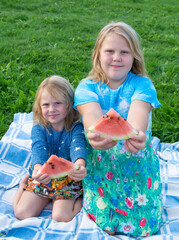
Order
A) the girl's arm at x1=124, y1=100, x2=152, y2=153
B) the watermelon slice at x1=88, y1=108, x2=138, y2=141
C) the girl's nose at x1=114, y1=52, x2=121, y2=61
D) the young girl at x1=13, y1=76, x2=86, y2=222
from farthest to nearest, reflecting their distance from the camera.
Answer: the young girl at x1=13, y1=76, x2=86, y2=222 → the girl's nose at x1=114, y1=52, x2=121, y2=61 → the girl's arm at x1=124, y1=100, x2=152, y2=153 → the watermelon slice at x1=88, y1=108, x2=138, y2=141

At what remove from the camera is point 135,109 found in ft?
9.32

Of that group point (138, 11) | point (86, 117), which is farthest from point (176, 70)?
point (138, 11)

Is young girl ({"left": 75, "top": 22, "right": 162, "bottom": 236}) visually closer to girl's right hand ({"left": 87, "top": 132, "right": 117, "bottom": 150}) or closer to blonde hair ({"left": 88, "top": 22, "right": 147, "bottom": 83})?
blonde hair ({"left": 88, "top": 22, "right": 147, "bottom": 83})

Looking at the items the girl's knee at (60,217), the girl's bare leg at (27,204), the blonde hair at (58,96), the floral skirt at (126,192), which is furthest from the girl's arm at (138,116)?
the girl's bare leg at (27,204)

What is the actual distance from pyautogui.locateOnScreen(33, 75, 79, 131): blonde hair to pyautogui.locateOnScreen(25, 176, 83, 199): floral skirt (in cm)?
63

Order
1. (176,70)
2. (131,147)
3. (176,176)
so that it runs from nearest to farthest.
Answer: (131,147), (176,176), (176,70)

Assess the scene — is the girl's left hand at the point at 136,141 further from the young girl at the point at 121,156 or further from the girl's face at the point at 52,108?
the girl's face at the point at 52,108

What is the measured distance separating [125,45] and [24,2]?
33.1 ft

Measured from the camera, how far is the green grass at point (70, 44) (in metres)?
5.57

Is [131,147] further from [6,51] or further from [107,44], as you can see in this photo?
[6,51]

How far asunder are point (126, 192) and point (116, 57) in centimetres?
143

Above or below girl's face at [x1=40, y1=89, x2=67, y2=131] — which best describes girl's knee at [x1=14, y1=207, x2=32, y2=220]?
below

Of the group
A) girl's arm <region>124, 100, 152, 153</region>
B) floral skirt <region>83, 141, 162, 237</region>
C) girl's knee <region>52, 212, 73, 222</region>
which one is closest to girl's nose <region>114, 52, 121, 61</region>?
girl's arm <region>124, 100, 152, 153</region>

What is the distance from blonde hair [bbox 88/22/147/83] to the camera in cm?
303
